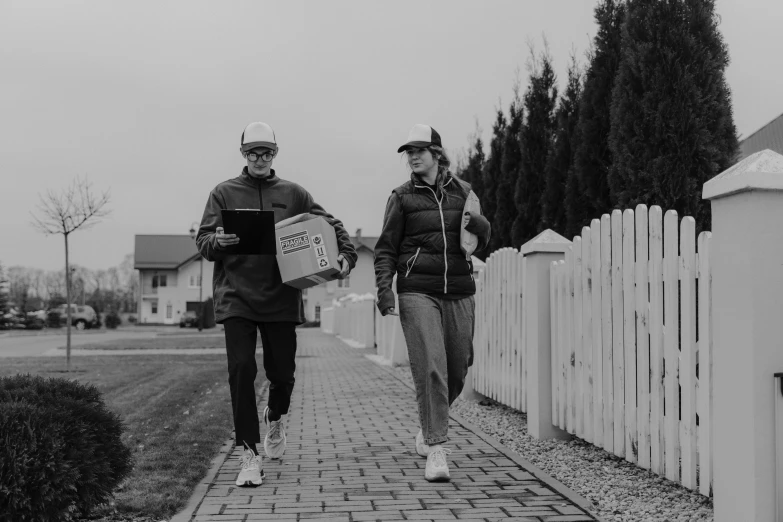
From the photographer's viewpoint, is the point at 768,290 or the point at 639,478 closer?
the point at 768,290

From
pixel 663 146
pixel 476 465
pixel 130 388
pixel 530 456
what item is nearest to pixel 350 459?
pixel 476 465

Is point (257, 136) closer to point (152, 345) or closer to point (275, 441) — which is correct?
point (275, 441)

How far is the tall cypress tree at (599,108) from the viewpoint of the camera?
1020cm

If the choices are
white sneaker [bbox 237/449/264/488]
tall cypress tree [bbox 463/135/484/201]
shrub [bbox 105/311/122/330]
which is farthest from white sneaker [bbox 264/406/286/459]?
shrub [bbox 105/311/122/330]

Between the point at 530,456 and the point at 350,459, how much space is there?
4.06 ft

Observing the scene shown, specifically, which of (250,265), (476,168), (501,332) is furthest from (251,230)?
(476,168)

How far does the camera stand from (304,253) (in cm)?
486

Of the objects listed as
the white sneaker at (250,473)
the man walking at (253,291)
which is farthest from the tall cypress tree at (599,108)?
the white sneaker at (250,473)

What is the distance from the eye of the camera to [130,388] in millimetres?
11023

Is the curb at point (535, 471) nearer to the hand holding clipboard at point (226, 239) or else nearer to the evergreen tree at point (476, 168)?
the hand holding clipboard at point (226, 239)

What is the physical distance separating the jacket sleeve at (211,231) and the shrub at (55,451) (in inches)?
41.8

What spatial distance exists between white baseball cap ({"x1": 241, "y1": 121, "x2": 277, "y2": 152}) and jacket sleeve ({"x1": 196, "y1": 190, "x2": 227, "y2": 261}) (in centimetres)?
37

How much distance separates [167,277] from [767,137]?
6794cm

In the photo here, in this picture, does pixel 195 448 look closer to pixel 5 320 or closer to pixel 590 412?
pixel 590 412
